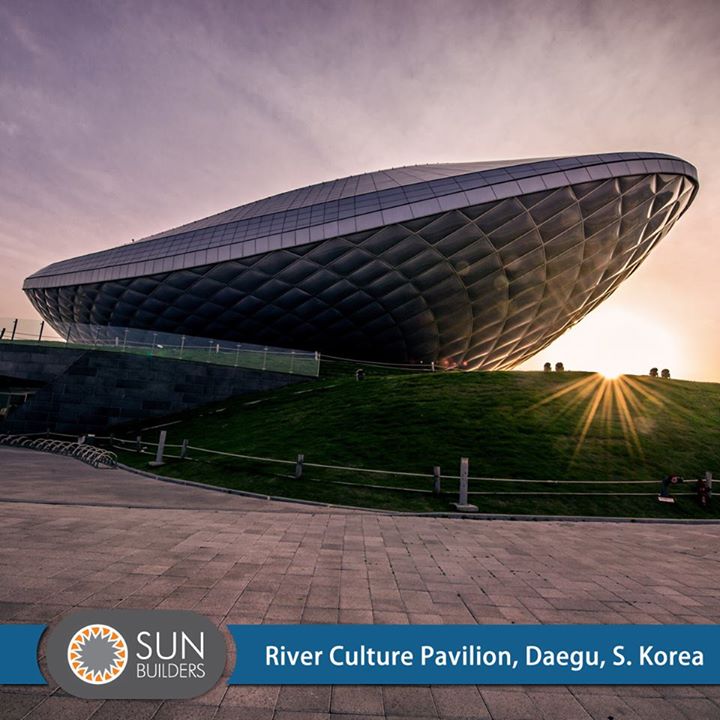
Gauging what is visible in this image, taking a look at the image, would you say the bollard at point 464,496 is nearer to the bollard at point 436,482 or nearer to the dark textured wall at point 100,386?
the bollard at point 436,482

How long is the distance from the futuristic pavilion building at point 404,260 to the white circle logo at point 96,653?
98.6 feet

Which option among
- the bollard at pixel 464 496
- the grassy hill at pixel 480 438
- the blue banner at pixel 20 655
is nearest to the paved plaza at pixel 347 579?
the blue banner at pixel 20 655

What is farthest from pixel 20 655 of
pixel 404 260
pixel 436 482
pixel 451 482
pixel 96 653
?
pixel 404 260

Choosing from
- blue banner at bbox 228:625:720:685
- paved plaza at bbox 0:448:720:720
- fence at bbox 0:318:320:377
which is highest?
fence at bbox 0:318:320:377

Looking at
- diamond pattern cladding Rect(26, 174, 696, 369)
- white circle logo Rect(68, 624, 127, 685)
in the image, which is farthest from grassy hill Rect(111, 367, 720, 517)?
diamond pattern cladding Rect(26, 174, 696, 369)

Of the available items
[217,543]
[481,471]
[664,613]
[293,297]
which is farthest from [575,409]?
[293,297]

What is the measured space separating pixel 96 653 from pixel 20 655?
844mm

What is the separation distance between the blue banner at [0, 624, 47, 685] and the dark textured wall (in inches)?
885

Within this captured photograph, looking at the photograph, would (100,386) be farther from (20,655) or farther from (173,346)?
(20,655)

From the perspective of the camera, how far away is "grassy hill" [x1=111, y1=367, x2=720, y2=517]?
1207 cm

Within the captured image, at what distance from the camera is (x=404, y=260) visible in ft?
106

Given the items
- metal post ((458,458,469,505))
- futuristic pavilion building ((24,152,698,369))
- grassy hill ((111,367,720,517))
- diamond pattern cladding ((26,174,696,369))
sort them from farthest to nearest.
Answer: diamond pattern cladding ((26,174,696,369)) → futuristic pavilion building ((24,152,698,369)) → grassy hill ((111,367,720,517)) → metal post ((458,458,469,505))

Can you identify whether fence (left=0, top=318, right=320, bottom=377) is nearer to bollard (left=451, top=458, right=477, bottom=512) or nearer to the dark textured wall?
the dark textured wall

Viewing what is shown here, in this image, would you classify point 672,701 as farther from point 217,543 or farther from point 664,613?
point 217,543
